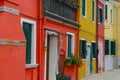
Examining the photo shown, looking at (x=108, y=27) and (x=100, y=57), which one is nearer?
(x=100, y=57)

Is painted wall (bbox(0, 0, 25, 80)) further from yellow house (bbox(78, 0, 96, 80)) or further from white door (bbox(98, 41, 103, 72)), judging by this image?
white door (bbox(98, 41, 103, 72))

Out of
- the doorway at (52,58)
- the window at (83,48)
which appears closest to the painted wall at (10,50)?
the doorway at (52,58)

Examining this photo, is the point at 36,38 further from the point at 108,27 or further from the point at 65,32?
the point at 108,27

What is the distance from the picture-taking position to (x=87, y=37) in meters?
26.0

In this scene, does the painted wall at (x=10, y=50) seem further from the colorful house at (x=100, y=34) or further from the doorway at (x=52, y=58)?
the colorful house at (x=100, y=34)

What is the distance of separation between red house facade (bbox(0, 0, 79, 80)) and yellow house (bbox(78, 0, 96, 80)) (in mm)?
2064

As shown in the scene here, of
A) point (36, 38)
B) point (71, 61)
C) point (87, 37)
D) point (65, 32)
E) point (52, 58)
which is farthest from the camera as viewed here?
point (87, 37)

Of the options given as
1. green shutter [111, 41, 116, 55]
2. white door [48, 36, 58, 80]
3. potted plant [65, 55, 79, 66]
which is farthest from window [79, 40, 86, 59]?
green shutter [111, 41, 116, 55]

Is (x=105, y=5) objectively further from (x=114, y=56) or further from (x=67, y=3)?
(x=67, y=3)

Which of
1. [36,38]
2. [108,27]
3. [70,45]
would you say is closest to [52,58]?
[36,38]

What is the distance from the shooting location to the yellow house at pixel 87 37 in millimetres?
23597

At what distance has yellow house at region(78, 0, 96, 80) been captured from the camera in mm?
23597

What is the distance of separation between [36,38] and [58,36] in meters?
3.28

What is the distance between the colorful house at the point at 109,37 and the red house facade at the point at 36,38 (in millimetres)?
13154
